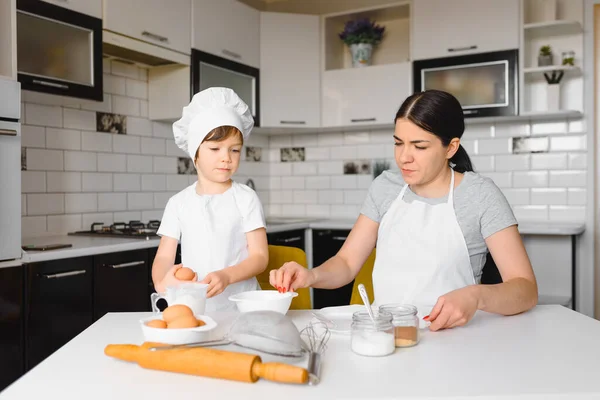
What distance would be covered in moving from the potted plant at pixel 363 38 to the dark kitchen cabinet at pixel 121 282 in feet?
A: 7.28

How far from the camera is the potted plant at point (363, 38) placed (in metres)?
4.17

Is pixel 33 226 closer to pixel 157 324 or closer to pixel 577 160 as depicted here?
pixel 157 324

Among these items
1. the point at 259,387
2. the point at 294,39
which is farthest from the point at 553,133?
the point at 259,387

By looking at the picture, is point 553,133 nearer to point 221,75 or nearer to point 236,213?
point 221,75

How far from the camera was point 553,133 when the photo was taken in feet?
12.5

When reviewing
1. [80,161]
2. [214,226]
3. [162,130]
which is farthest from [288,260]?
[162,130]

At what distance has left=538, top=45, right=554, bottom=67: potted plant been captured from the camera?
11.9 feet

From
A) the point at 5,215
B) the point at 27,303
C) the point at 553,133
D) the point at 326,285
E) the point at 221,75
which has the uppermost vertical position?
the point at 221,75

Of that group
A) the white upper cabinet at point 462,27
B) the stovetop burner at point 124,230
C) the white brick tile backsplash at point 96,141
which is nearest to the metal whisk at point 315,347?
the stovetop burner at point 124,230

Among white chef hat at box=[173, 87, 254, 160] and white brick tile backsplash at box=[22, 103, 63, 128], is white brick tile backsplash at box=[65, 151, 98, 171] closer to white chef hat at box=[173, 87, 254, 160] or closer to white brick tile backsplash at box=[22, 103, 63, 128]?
white brick tile backsplash at box=[22, 103, 63, 128]

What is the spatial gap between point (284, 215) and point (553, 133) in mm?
2076

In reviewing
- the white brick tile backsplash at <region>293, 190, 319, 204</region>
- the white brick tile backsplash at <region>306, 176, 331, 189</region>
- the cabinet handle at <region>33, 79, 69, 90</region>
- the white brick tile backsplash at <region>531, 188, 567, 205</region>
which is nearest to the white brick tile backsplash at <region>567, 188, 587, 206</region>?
the white brick tile backsplash at <region>531, 188, 567, 205</region>

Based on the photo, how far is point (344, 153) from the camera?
452cm

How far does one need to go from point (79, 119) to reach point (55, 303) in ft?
3.90
